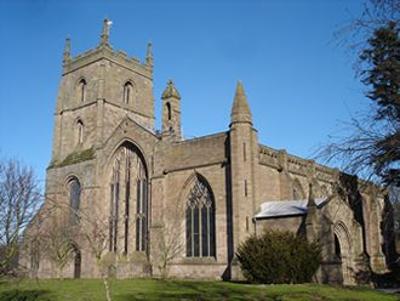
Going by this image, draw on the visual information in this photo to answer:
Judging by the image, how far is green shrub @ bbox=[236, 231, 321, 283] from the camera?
22.8 meters

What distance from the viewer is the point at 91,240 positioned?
3859 centimetres

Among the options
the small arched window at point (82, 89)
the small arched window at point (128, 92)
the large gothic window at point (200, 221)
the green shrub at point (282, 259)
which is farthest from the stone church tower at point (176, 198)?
the green shrub at point (282, 259)

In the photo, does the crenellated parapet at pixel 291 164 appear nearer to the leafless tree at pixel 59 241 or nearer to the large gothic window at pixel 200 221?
the large gothic window at pixel 200 221

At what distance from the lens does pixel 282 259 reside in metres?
22.8

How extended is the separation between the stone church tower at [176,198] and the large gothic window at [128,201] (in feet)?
0.30

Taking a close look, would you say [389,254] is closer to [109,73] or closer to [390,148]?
[109,73]

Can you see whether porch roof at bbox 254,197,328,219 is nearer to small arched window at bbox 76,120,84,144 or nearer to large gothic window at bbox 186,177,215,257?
large gothic window at bbox 186,177,215,257

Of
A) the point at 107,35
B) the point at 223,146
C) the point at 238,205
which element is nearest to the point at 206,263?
the point at 238,205

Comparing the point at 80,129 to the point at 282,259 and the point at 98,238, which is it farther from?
the point at 282,259

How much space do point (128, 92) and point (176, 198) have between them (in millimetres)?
20002

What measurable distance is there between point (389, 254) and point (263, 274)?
1977 centimetres

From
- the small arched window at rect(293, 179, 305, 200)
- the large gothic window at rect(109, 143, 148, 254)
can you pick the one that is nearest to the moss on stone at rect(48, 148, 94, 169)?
the large gothic window at rect(109, 143, 148, 254)

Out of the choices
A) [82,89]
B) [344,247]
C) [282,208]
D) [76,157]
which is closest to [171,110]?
[76,157]

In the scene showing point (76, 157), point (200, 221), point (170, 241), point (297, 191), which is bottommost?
point (170, 241)
